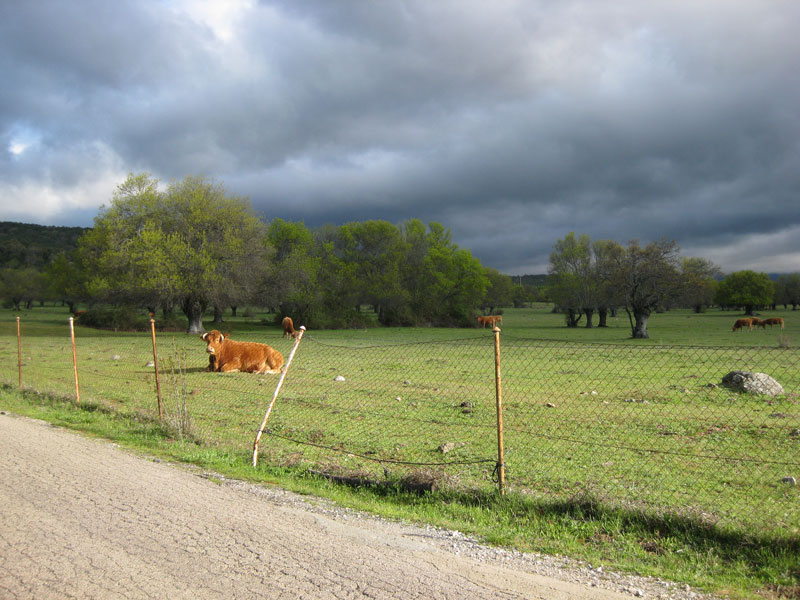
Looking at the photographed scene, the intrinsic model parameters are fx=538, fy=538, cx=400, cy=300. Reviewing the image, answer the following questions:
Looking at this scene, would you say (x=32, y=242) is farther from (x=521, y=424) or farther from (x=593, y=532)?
(x=593, y=532)

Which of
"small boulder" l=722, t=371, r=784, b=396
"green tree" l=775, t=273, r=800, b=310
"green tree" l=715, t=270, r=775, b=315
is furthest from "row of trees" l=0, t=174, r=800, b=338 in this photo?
"green tree" l=775, t=273, r=800, b=310

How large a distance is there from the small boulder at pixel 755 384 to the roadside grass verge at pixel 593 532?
9820 millimetres

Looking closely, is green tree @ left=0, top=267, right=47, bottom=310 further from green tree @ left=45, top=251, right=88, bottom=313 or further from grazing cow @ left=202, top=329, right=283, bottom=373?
grazing cow @ left=202, top=329, right=283, bottom=373

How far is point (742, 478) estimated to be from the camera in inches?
269

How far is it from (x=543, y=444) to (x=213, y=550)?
5569 mm

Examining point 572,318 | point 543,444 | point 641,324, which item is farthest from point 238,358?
point 572,318

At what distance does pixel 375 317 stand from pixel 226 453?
206 ft

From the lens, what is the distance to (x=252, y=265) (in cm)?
4381

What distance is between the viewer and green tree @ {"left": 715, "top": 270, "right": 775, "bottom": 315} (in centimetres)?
9894

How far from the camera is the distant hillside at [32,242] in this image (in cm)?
11428

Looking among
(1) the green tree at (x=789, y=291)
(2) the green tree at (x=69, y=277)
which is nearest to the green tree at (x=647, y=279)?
(2) the green tree at (x=69, y=277)

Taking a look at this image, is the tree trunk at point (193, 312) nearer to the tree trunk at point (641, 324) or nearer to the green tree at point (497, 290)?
the tree trunk at point (641, 324)

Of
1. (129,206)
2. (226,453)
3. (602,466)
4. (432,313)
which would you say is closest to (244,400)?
(226,453)

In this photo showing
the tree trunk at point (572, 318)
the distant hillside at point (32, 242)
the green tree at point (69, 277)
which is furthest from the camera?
the distant hillside at point (32, 242)
